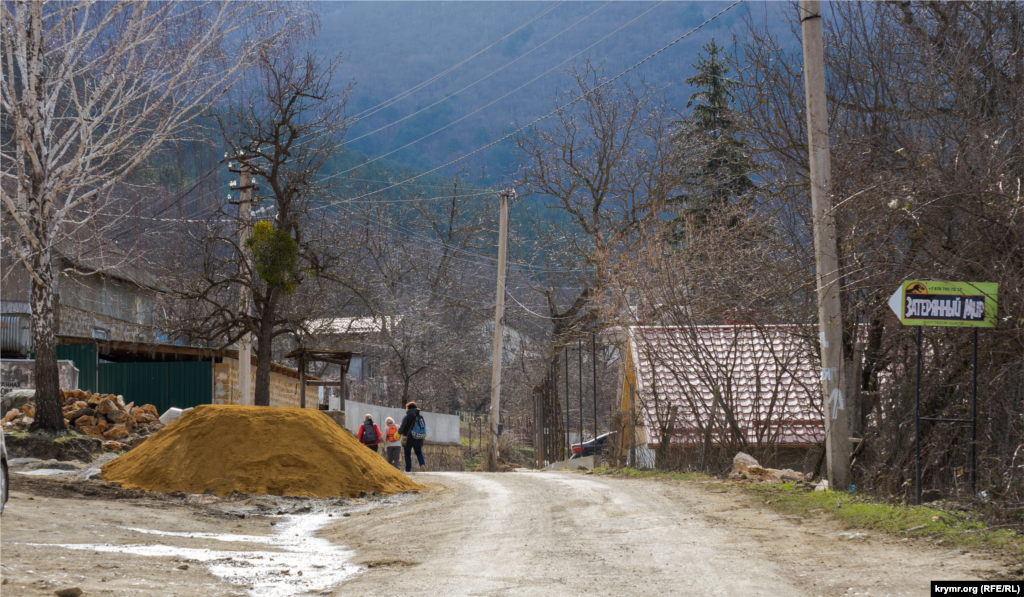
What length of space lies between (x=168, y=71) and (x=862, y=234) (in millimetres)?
13854

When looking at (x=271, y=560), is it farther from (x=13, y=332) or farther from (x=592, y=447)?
(x=13, y=332)

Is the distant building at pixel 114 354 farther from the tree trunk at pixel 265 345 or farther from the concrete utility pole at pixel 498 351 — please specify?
the concrete utility pole at pixel 498 351

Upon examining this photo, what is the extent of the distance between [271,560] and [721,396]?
34.3 ft

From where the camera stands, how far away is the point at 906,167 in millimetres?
10031

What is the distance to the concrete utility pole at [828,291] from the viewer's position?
10766 mm

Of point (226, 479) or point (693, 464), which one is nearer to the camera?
point (226, 479)

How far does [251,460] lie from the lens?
1445 centimetres

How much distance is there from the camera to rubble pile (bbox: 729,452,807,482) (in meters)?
13.4

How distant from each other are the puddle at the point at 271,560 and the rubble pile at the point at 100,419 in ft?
33.1

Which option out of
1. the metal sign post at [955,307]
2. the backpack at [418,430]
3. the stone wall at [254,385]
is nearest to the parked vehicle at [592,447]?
the backpack at [418,430]

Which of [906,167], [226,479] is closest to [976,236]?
[906,167]

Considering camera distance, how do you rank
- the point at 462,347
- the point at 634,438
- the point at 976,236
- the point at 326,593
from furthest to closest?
1. the point at 462,347
2. the point at 634,438
3. the point at 976,236
4. the point at 326,593

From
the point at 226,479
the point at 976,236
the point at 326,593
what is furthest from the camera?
the point at 226,479

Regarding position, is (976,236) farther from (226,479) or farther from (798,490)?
(226,479)
